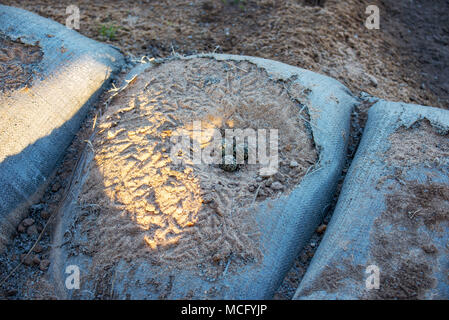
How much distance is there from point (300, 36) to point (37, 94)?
1.93 m

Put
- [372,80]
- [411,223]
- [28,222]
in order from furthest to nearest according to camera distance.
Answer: [372,80] < [28,222] < [411,223]

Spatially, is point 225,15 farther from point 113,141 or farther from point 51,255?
point 51,255

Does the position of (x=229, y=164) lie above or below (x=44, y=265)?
above

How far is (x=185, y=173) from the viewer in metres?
1.70

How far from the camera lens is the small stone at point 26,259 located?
172cm

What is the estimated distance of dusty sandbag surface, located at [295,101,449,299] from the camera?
136 centimetres

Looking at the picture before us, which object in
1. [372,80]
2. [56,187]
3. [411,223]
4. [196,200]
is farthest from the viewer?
[372,80]

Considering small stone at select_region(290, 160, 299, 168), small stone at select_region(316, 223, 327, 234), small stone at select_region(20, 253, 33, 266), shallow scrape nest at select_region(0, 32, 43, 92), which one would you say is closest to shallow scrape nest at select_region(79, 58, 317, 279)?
small stone at select_region(290, 160, 299, 168)

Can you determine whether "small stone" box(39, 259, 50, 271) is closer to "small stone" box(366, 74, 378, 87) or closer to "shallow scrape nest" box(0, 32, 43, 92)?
"shallow scrape nest" box(0, 32, 43, 92)

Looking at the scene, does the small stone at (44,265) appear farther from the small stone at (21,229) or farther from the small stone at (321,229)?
the small stone at (321,229)

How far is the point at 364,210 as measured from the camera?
155 cm

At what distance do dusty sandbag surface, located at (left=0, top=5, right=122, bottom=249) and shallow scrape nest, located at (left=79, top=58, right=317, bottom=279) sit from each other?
9.6 inches

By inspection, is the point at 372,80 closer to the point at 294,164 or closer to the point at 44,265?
the point at 294,164

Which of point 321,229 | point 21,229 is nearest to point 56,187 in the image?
point 21,229
